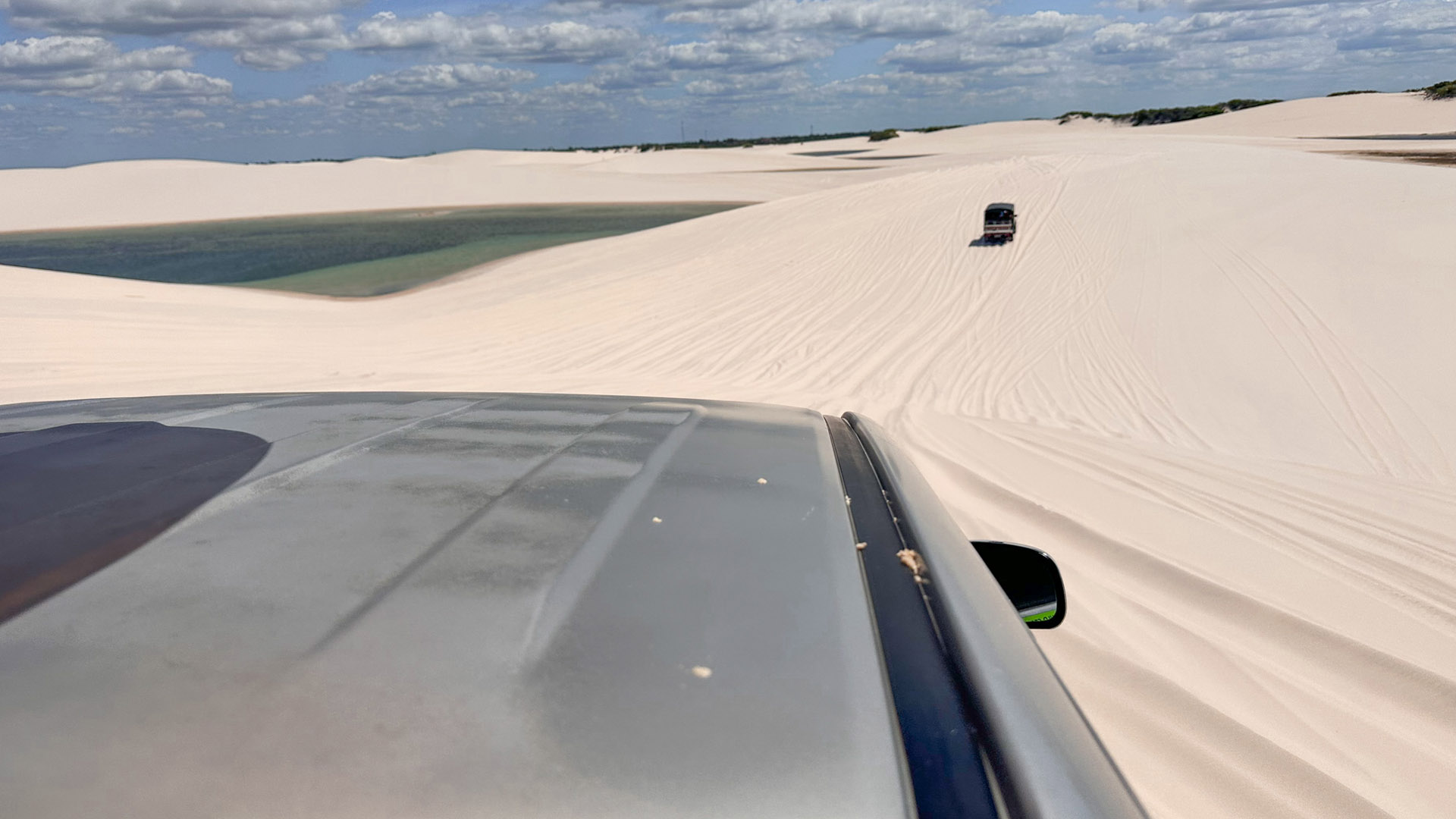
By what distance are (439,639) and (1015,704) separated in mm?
753

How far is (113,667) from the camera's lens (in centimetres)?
101

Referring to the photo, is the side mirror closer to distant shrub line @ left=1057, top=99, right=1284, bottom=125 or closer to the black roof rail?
the black roof rail

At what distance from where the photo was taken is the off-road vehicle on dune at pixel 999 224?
51.0 ft

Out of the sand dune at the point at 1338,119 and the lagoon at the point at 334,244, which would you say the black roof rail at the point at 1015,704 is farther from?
the sand dune at the point at 1338,119

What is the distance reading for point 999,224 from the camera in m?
15.6

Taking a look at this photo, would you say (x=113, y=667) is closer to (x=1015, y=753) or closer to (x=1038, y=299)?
(x=1015, y=753)

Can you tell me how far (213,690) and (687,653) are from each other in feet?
1.85

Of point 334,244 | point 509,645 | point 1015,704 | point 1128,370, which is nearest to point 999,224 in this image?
point 1128,370

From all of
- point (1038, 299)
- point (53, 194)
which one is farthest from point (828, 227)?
point (53, 194)

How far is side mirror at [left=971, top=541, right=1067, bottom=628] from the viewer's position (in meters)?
1.85

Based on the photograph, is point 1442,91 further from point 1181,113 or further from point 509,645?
point 509,645

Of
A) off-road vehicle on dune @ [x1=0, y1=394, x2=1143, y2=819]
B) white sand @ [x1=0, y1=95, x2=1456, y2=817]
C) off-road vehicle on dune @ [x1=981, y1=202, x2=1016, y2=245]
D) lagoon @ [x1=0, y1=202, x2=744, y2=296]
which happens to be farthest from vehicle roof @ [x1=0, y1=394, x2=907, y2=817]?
lagoon @ [x1=0, y1=202, x2=744, y2=296]

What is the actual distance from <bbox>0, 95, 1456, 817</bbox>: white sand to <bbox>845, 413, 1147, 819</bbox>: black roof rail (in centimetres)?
130

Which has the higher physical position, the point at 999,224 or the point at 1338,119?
the point at 1338,119
